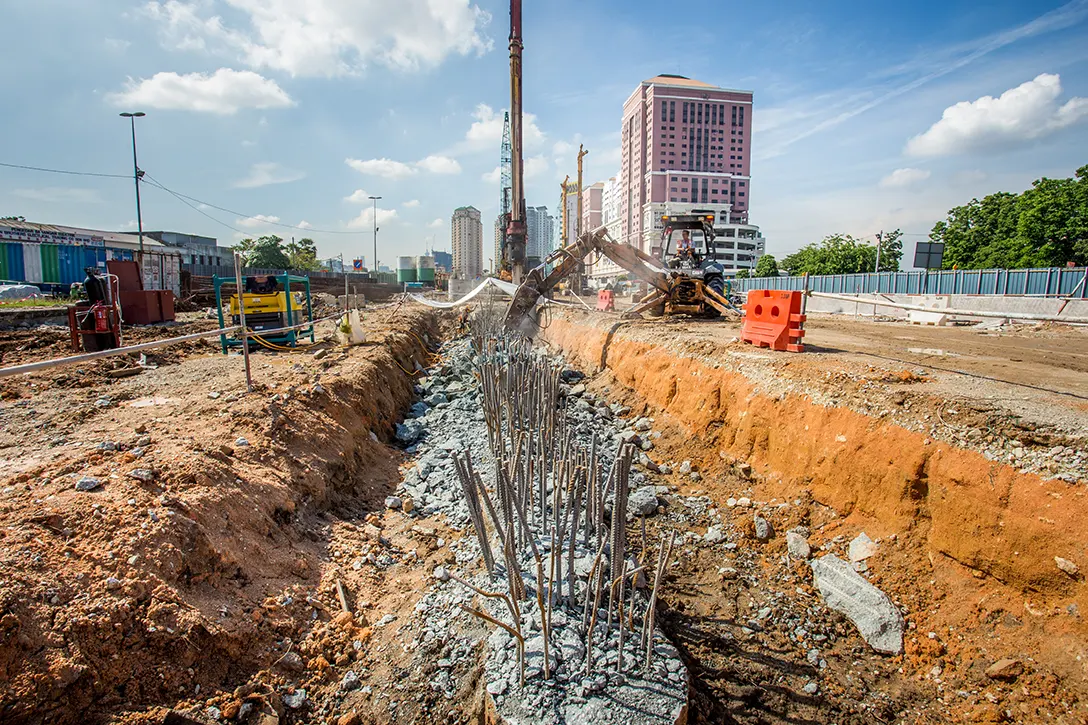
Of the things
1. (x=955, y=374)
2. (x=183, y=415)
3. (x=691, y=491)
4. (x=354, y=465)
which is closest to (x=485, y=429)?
(x=354, y=465)

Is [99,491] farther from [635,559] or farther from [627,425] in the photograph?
[627,425]

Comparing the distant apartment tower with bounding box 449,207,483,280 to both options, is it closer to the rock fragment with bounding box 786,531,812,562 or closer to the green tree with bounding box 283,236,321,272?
the green tree with bounding box 283,236,321,272

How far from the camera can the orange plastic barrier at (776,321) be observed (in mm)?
6551

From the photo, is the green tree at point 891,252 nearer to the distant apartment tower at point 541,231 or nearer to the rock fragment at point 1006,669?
the rock fragment at point 1006,669

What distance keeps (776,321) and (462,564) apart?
5092 millimetres

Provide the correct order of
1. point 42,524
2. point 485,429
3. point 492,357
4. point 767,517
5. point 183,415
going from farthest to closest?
point 492,357 → point 485,429 → point 183,415 → point 767,517 → point 42,524

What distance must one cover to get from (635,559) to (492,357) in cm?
563

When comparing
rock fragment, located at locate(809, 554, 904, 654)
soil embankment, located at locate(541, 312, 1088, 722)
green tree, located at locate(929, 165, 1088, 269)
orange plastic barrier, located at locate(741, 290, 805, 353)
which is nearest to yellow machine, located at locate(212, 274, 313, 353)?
soil embankment, located at locate(541, 312, 1088, 722)

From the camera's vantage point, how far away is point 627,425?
292 inches

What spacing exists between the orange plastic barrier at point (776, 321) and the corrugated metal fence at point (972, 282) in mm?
10974

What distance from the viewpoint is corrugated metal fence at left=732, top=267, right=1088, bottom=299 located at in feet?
51.2

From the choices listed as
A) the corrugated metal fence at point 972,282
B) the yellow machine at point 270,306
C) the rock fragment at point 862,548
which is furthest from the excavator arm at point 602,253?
the corrugated metal fence at point 972,282

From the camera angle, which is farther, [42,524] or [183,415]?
[183,415]

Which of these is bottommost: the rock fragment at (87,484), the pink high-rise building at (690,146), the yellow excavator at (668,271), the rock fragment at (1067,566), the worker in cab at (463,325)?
the rock fragment at (1067,566)
